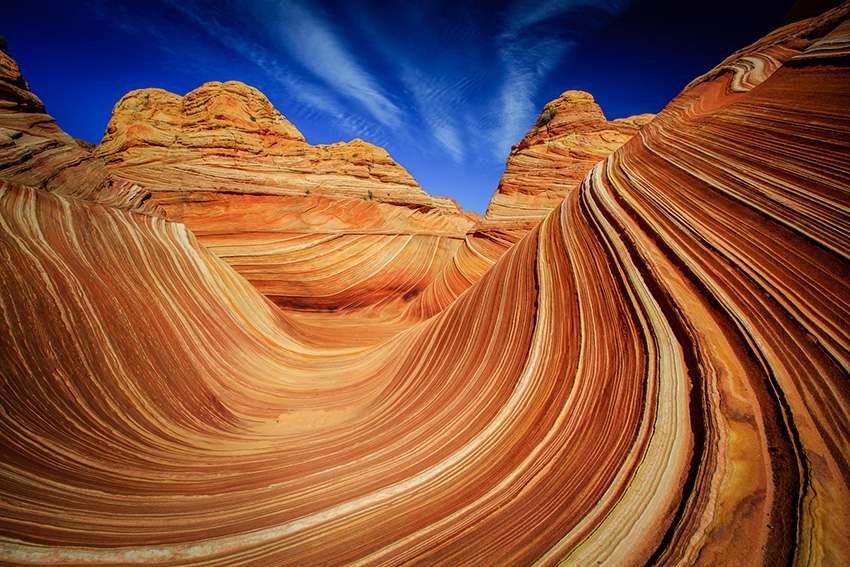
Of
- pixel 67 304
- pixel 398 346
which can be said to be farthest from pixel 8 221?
pixel 398 346

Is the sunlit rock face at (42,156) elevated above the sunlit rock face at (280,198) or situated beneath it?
situated beneath

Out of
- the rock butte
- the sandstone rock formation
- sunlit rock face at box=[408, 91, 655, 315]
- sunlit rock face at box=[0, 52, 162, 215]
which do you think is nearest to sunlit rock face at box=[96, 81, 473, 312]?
sunlit rock face at box=[408, 91, 655, 315]

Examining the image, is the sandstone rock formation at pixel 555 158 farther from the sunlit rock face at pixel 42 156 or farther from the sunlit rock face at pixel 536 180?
the sunlit rock face at pixel 42 156

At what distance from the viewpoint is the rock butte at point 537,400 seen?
2.97 ft

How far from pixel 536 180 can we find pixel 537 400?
278 inches

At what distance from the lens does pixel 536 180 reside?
7.51 meters

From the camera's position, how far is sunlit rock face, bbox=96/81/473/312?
22.3 ft

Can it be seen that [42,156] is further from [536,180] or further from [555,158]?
[555,158]

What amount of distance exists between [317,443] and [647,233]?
2.66m

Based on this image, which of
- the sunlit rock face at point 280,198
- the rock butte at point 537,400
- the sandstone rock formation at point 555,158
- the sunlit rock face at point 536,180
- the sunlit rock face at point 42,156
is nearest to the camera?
the rock butte at point 537,400

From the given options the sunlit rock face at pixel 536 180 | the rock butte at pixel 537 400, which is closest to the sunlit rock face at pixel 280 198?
the sunlit rock face at pixel 536 180

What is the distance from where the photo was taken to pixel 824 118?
166cm

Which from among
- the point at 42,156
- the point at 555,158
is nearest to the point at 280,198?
the point at 42,156

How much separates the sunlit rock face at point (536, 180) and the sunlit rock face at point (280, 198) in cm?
137
